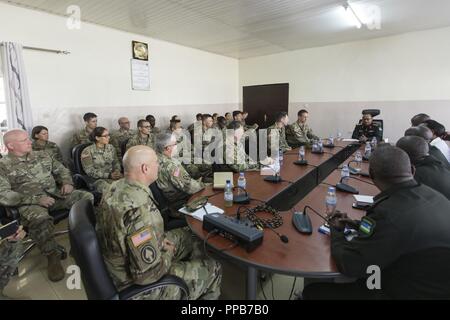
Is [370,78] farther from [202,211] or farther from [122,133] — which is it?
[202,211]

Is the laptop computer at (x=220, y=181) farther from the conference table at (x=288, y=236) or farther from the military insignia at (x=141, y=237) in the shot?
the military insignia at (x=141, y=237)

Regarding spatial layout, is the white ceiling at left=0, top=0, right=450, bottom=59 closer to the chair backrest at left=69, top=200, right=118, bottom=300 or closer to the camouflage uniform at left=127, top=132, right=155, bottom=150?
the camouflage uniform at left=127, top=132, right=155, bottom=150

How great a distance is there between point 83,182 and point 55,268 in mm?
1095

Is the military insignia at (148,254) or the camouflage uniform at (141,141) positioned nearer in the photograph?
the military insignia at (148,254)

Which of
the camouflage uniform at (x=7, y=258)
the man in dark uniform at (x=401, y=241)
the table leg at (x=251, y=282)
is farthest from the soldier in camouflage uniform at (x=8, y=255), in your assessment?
the man in dark uniform at (x=401, y=241)

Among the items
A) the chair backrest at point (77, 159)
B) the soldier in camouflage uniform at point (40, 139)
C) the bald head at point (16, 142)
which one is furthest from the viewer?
the soldier in camouflage uniform at point (40, 139)

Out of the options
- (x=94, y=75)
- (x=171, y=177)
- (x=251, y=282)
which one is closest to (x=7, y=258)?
(x=171, y=177)

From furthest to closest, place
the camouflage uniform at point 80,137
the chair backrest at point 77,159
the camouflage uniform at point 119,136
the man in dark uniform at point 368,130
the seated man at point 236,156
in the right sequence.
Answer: the man in dark uniform at point 368,130
the camouflage uniform at point 119,136
the camouflage uniform at point 80,137
the chair backrest at point 77,159
the seated man at point 236,156

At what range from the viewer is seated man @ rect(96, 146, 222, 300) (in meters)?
1.17

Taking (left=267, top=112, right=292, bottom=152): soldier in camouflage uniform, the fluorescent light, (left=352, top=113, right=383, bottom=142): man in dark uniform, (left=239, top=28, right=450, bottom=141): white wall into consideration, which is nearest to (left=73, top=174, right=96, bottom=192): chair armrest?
(left=267, top=112, right=292, bottom=152): soldier in camouflage uniform

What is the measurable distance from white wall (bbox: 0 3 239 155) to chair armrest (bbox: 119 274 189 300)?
3.65m

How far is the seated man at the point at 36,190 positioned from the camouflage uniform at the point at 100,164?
0.93 ft

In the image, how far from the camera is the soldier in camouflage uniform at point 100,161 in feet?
9.95
